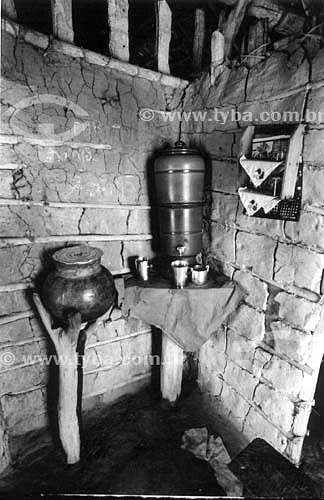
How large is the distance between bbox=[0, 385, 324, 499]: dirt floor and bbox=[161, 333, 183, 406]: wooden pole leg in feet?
0.66

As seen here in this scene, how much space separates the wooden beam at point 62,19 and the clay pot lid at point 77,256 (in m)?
1.97

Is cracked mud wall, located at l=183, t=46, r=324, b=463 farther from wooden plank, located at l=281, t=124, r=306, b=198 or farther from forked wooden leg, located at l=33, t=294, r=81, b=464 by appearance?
forked wooden leg, located at l=33, t=294, r=81, b=464

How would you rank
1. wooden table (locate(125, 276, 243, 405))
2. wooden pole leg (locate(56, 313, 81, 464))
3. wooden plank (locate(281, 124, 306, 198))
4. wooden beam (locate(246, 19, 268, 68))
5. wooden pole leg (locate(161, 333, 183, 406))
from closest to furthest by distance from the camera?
wooden plank (locate(281, 124, 306, 198)) < wooden pole leg (locate(56, 313, 81, 464)) < wooden beam (locate(246, 19, 268, 68)) < wooden table (locate(125, 276, 243, 405)) < wooden pole leg (locate(161, 333, 183, 406))

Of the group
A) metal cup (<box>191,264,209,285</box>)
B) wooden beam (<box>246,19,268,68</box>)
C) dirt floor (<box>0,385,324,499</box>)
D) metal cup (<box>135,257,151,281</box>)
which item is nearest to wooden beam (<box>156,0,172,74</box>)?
wooden beam (<box>246,19,268,68</box>)

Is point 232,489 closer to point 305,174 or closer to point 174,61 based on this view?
point 305,174

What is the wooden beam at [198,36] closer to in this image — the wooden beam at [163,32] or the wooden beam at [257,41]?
the wooden beam at [163,32]

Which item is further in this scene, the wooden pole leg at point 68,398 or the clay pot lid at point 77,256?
the wooden pole leg at point 68,398

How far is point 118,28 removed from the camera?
3.14 metres

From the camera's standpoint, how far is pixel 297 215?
2.66 meters

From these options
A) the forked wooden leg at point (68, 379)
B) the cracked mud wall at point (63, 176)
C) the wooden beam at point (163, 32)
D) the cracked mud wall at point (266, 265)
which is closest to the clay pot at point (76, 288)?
the forked wooden leg at point (68, 379)

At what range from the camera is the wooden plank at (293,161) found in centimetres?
255

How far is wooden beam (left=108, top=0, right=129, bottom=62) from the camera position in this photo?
120 inches

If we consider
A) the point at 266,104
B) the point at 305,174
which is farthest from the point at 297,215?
the point at 266,104

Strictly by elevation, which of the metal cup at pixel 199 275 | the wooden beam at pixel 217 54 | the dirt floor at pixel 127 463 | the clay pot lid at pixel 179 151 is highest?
the wooden beam at pixel 217 54
